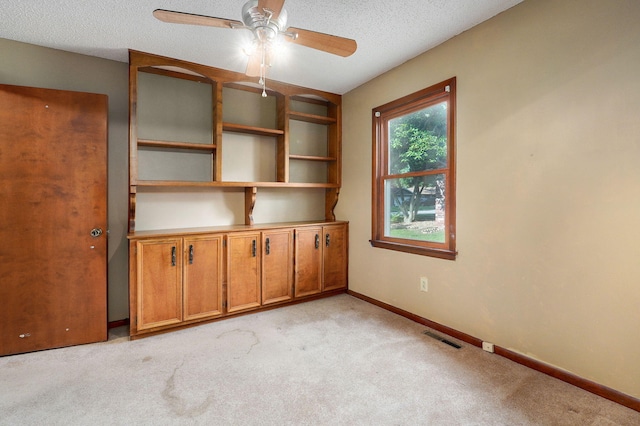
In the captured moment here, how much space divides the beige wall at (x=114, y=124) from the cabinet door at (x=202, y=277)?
68 cm

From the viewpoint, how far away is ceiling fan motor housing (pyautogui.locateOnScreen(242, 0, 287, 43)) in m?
1.63

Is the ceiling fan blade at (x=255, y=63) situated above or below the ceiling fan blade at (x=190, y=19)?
below

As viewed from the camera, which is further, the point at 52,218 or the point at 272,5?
the point at 52,218

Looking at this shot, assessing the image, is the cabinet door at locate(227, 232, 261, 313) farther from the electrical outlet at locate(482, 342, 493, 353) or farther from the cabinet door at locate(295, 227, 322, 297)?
the electrical outlet at locate(482, 342, 493, 353)

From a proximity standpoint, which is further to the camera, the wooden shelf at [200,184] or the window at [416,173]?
the wooden shelf at [200,184]

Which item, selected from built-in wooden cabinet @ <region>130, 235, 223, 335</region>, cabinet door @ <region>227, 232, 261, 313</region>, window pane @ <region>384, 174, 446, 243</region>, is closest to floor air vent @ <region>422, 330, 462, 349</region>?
window pane @ <region>384, 174, 446, 243</region>

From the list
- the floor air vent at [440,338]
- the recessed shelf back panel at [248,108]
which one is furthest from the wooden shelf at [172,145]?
the floor air vent at [440,338]

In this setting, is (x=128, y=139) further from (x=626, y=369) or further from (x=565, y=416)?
(x=626, y=369)

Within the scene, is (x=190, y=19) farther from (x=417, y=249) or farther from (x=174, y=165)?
(x=417, y=249)

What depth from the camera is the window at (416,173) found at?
2748 millimetres

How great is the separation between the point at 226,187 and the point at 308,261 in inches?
48.9

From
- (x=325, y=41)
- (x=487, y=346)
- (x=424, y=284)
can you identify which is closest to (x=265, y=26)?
(x=325, y=41)

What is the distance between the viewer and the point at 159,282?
275 centimetres

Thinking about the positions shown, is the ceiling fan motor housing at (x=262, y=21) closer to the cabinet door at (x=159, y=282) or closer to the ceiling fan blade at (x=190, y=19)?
the ceiling fan blade at (x=190, y=19)
